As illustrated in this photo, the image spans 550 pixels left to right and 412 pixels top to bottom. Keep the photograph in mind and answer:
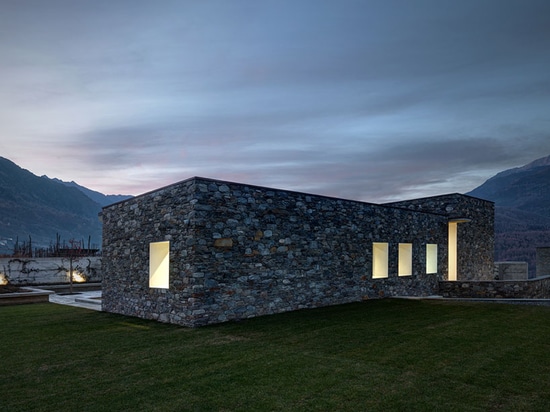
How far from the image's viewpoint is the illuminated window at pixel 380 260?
13758 millimetres

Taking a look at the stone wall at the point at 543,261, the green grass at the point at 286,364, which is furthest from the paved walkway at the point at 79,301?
the stone wall at the point at 543,261

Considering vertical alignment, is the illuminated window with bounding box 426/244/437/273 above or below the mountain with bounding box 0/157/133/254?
below

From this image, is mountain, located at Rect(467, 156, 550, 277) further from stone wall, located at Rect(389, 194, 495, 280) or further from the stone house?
the stone house

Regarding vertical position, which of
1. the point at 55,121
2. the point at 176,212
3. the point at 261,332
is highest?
the point at 55,121

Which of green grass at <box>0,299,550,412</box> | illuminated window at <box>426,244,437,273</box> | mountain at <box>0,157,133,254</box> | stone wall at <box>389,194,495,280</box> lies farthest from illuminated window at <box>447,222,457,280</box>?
mountain at <box>0,157,133,254</box>

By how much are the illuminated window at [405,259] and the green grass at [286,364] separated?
5.30 metres

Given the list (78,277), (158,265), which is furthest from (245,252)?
(78,277)

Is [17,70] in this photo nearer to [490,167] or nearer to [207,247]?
[207,247]

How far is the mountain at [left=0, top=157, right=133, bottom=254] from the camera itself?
302 feet

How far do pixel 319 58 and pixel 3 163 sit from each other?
139202 mm

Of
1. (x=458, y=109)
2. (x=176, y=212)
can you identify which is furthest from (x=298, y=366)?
(x=458, y=109)

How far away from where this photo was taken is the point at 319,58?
13.4m

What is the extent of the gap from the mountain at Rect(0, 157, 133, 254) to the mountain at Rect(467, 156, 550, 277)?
85.0 metres

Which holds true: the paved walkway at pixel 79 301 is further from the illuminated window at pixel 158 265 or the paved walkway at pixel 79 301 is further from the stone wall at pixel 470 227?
the stone wall at pixel 470 227
